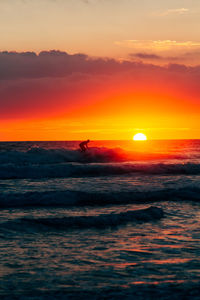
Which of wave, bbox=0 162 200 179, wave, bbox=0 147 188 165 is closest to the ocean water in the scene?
wave, bbox=0 162 200 179

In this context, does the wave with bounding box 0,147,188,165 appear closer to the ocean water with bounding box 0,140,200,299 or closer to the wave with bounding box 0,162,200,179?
the wave with bounding box 0,162,200,179

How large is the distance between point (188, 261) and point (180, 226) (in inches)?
127

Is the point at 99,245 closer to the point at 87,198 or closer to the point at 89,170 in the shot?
the point at 87,198

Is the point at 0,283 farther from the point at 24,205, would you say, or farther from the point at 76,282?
the point at 24,205

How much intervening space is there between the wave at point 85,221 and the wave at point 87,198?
10.5 feet

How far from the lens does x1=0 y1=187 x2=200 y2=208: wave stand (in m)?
15.1

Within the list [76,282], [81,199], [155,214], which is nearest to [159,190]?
[81,199]

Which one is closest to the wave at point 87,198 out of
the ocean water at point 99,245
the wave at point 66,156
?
the ocean water at point 99,245

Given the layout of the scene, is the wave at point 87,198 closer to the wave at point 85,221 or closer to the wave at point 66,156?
the wave at point 85,221

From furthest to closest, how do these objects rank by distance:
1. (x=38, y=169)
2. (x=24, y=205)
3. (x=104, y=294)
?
(x=38, y=169)
(x=24, y=205)
(x=104, y=294)

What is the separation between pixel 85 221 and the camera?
11.2 m

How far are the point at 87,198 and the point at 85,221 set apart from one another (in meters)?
4.75

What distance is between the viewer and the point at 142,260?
7.48 m

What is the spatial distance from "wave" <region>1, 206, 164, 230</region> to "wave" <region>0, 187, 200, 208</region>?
3188 mm
